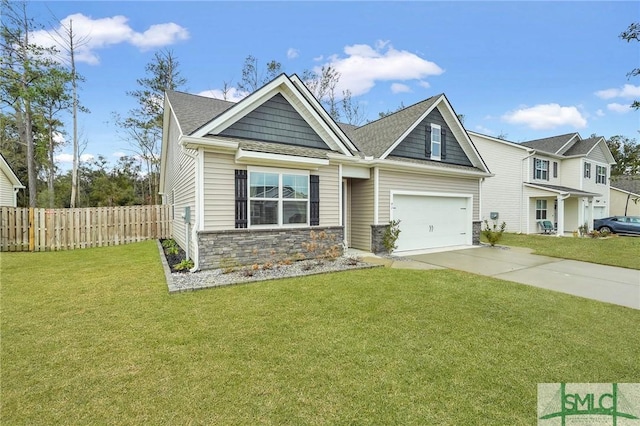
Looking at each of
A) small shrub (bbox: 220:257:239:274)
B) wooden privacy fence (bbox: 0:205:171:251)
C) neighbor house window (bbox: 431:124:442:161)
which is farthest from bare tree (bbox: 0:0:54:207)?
neighbor house window (bbox: 431:124:442:161)

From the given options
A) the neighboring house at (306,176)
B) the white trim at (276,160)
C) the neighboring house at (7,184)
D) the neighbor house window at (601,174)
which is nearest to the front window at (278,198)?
the neighboring house at (306,176)

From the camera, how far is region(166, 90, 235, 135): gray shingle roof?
8.11 metres

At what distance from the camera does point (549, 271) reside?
786cm

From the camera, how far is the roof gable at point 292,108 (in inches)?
297

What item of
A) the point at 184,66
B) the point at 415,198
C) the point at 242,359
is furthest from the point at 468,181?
the point at 184,66

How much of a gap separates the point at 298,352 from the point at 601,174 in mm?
31044

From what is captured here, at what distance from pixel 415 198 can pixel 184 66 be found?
2243 cm

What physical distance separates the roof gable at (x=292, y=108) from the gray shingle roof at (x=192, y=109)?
596mm

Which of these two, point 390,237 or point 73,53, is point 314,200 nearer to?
point 390,237

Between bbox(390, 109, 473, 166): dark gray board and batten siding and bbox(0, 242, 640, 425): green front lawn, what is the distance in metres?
6.67

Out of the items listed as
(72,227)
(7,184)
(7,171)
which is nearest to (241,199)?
(72,227)

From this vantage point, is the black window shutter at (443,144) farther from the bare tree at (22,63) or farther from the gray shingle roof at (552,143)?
the bare tree at (22,63)

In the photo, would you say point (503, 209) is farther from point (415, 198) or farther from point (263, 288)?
point (263, 288)

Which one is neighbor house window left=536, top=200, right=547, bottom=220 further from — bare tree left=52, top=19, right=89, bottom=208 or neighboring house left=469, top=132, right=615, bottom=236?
bare tree left=52, top=19, right=89, bottom=208
